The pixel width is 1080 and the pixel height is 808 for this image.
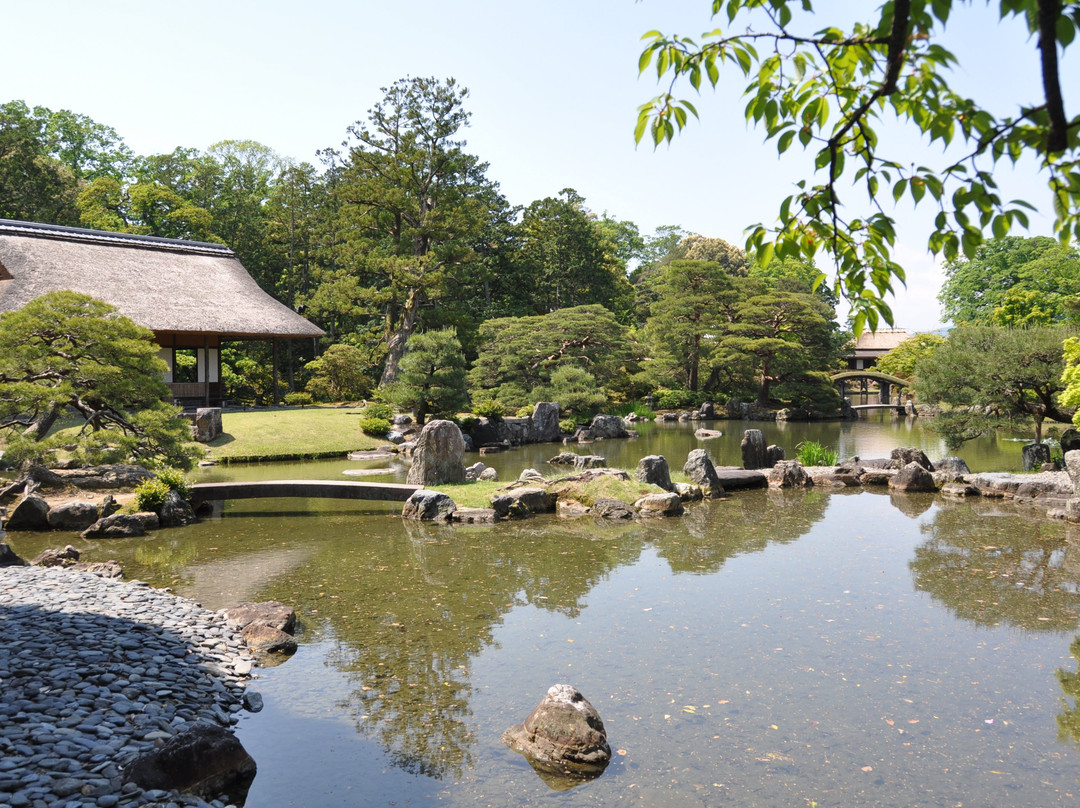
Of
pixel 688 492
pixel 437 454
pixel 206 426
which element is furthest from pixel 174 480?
pixel 688 492

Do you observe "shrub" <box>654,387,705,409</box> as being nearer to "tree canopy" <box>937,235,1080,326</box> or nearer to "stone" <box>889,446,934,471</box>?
"tree canopy" <box>937,235,1080,326</box>

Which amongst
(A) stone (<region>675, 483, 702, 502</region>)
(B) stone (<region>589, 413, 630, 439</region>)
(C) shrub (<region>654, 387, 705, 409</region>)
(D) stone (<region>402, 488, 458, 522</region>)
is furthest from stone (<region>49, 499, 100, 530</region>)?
(C) shrub (<region>654, 387, 705, 409</region>)

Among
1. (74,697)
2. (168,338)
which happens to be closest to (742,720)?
(74,697)

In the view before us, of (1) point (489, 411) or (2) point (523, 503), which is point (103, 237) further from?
(2) point (523, 503)

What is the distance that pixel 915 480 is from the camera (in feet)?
46.2

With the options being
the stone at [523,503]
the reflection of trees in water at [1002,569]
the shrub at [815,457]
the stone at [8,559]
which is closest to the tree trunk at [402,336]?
the shrub at [815,457]

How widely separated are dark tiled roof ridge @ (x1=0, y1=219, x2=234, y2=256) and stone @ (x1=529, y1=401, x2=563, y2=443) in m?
13.0

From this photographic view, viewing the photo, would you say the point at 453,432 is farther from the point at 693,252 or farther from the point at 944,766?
the point at 693,252

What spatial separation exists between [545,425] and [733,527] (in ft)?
45.5

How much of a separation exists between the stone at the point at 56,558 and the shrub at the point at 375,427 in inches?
495

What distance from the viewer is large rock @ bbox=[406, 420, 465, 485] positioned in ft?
42.6

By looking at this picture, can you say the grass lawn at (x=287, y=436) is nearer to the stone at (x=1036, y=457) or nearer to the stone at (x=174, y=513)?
the stone at (x=174, y=513)

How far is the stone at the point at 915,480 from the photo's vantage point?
46.2 feet

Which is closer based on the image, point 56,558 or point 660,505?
point 56,558
